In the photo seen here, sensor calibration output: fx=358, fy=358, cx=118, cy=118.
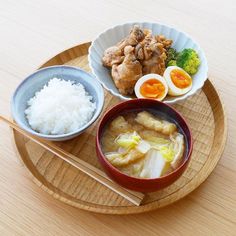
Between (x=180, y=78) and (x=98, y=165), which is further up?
(x=180, y=78)

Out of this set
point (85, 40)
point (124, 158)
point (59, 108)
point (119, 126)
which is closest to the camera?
point (124, 158)

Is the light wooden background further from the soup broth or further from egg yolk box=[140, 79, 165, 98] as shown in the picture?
egg yolk box=[140, 79, 165, 98]

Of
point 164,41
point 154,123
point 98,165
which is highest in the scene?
point 164,41

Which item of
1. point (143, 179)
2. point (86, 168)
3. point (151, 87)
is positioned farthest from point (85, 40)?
point (143, 179)

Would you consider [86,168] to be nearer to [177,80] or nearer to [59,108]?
[59,108]

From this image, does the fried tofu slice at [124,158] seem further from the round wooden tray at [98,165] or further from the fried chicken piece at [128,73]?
the fried chicken piece at [128,73]

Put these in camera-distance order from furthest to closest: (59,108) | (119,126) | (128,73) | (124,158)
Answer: (128,73)
(59,108)
(119,126)
(124,158)

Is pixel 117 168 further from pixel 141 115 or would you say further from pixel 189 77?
pixel 189 77
